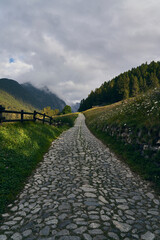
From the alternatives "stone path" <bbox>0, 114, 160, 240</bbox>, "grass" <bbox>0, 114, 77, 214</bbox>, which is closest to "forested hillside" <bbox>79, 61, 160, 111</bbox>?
"grass" <bbox>0, 114, 77, 214</bbox>

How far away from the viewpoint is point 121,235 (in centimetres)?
312

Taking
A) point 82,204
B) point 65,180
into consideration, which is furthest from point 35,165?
point 82,204

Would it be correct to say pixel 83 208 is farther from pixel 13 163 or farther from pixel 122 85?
pixel 122 85

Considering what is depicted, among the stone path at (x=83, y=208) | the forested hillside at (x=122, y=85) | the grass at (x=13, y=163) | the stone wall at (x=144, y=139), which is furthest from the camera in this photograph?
the forested hillside at (x=122, y=85)

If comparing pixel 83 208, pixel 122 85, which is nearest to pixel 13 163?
pixel 83 208

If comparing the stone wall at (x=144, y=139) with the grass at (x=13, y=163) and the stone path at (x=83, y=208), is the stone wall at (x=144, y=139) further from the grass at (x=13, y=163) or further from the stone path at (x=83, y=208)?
the grass at (x=13, y=163)

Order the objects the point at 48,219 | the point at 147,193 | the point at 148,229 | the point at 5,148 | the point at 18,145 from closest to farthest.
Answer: the point at 148,229
the point at 48,219
the point at 147,193
the point at 5,148
the point at 18,145

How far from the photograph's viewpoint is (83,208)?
13.2 feet

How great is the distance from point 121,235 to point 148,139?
531cm

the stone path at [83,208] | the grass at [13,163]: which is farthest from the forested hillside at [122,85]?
the stone path at [83,208]

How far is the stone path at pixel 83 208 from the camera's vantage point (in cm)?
318

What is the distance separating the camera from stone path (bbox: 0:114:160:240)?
3180mm

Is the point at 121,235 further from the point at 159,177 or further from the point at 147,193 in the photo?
the point at 159,177

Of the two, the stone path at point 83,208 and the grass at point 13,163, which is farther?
the grass at point 13,163
